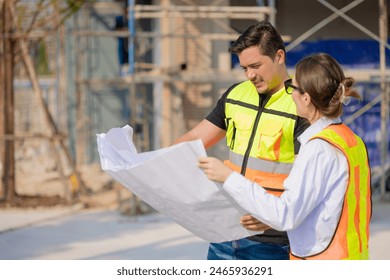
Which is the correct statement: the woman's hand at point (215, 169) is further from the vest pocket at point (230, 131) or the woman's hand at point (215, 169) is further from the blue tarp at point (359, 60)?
the blue tarp at point (359, 60)

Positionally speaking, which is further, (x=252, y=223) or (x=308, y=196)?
(x=252, y=223)

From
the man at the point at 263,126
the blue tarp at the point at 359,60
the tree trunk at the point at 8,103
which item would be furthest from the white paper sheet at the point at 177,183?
the blue tarp at the point at 359,60

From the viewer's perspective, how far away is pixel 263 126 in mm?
3312

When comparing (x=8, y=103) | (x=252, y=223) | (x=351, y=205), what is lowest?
(x=8, y=103)

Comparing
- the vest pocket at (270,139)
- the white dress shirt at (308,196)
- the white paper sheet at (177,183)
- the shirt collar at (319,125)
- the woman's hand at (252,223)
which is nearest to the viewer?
the white dress shirt at (308,196)

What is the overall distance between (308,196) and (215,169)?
1.07 ft

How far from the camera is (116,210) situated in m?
11.3

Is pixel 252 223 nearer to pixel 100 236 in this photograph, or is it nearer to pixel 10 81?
pixel 100 236

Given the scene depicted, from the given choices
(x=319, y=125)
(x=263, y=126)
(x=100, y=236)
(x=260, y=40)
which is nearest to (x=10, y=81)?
(x=100, y=236)

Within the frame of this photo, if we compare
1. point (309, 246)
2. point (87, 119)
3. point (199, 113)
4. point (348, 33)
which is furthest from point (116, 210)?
point (309, 246)

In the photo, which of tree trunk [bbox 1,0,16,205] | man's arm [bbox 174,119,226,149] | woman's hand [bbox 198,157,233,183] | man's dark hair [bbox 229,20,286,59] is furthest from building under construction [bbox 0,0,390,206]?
woman's hand [bbox 198,157,233,183]

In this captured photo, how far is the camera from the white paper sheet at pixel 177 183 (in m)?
2.68

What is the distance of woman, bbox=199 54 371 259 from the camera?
2.42 m

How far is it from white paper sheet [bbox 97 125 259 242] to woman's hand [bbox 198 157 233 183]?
0.19ft
